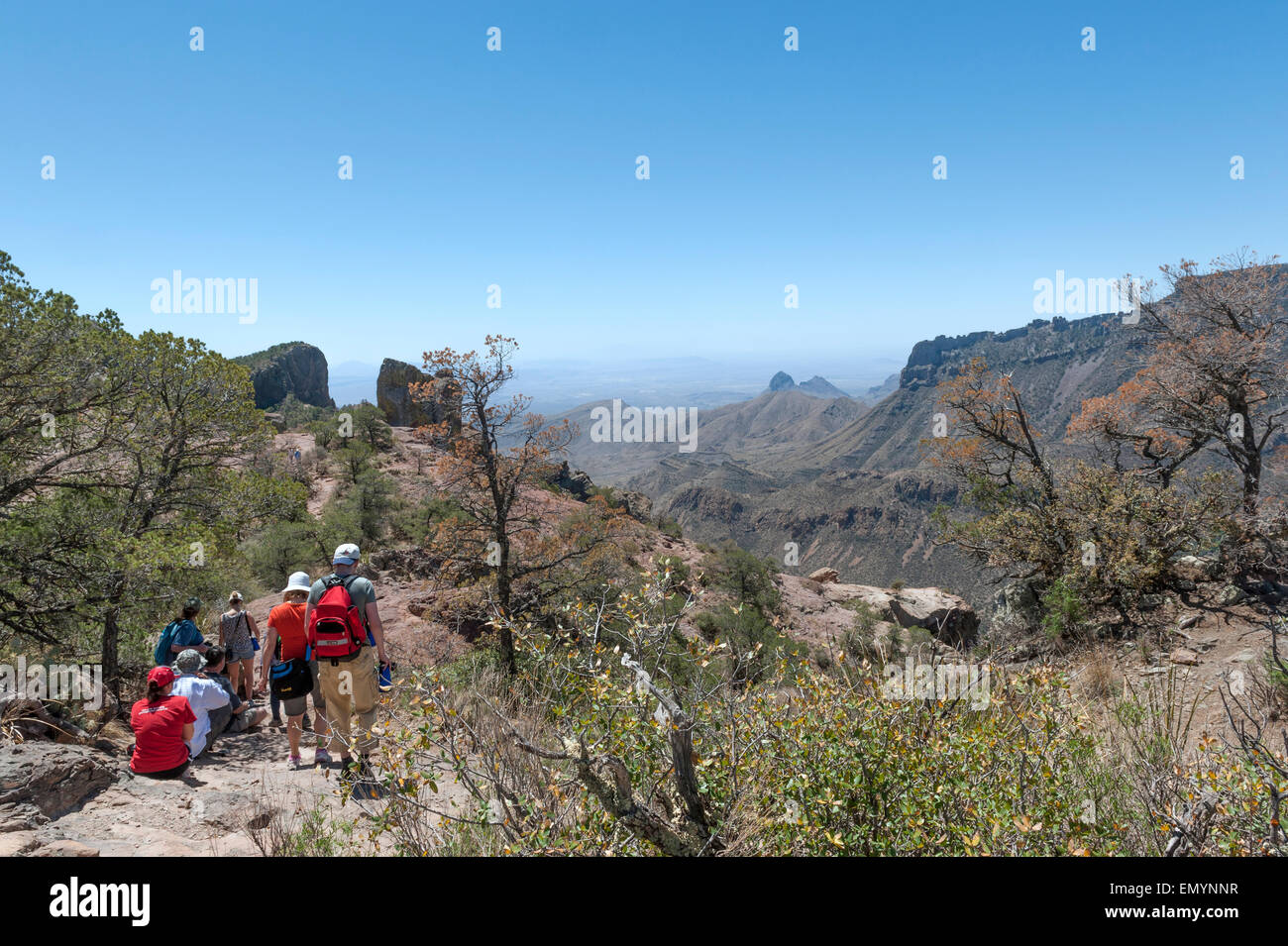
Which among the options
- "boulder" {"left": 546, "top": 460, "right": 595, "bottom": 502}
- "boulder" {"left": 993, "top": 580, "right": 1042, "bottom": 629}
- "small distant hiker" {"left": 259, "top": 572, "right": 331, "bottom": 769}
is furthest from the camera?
"boulder" {"left": 546, "top": 460, "right": 595, "bottom": 502}

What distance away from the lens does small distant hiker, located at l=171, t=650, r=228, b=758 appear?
5.55 meters

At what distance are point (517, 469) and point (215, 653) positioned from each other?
5356 mm

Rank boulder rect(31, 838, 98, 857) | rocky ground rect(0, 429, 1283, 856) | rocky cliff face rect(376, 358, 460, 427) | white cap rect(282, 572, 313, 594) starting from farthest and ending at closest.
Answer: rocky cliff face rect(376, 358, 460, 427)
white cap rect(282, 572, 313, 594)
rocky ground rect(0, 429, 1283, 856)
boulder rect(31, 838, 98, 857)

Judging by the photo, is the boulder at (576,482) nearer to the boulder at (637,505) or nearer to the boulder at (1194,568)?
the boulder at (637,505)

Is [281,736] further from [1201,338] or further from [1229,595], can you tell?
[1201,338]

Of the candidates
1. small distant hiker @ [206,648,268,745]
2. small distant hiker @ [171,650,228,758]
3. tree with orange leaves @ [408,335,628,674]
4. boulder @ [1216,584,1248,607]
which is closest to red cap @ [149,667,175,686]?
small distant hiker @ [171,650,228,758]

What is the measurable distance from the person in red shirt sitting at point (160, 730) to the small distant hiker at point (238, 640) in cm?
260

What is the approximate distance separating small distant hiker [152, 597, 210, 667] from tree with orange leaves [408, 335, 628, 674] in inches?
163

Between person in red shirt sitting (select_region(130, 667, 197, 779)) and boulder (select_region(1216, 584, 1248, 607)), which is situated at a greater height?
person in red shirt sitting (select_region(130, 667, 197, 779))

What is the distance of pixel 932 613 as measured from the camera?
79.3 feet

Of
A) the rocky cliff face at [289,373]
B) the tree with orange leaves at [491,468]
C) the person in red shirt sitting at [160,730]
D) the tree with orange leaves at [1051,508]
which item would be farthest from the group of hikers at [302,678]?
the rocky cliff face at [289,373]

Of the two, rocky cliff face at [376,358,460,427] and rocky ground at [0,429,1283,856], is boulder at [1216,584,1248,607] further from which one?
rocky cliff face at [376,358,460,427]
